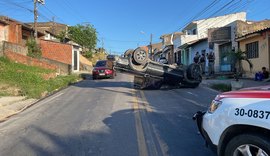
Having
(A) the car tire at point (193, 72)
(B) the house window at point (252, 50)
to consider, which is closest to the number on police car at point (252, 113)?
(A) the car tire at point (193, 72)

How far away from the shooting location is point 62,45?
1542 inches

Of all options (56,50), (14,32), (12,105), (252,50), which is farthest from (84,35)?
(12,105)

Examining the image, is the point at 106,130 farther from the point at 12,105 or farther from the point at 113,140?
the point at 12,105

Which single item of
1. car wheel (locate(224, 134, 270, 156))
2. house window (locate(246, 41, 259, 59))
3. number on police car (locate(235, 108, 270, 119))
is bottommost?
car wheel (locate(224, 134, 270, 156))

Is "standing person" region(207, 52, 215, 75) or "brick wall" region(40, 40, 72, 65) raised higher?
"brick wall" region(40, 40, 72, 65)

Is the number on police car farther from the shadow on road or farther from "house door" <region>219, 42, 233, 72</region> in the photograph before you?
"house door" <region>219, 42, 233, 72</region>

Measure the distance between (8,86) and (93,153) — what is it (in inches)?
523

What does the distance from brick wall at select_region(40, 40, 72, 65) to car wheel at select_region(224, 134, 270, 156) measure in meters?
35.9

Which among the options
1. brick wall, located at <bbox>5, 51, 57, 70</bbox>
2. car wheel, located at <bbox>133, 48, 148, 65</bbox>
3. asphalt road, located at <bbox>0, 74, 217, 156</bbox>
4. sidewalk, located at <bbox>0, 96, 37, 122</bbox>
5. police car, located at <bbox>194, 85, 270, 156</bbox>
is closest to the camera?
police car, located at <bbox>194, 85, 270, 156</bbox>

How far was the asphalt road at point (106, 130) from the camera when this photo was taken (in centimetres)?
671

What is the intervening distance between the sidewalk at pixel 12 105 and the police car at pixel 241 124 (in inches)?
306

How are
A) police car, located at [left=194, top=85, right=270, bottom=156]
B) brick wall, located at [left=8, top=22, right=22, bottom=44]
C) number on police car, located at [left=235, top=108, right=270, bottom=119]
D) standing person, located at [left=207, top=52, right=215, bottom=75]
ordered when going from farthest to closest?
brick wall, located at [left=8, top=22, right=22, bottom=44]
standing person, located at [left=207, top=52, right=215, bottom=75]
police car, located at [left=194, top=85, right=270, bottom=156]
number on police car, located at [left=235, top=108, right=270, bottom=119]

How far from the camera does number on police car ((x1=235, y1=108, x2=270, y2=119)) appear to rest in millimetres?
4020

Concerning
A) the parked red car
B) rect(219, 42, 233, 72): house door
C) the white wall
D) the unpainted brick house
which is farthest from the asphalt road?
the white wall
